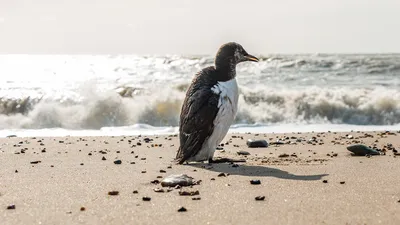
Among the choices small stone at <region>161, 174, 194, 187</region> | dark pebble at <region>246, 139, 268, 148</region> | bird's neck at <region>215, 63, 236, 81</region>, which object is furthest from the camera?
dark pebble at <region>246, 139, 268, 148</region>

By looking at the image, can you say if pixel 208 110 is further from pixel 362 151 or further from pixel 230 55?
pixel 362 151

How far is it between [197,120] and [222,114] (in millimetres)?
306

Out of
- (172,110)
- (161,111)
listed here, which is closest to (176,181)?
(161,111)

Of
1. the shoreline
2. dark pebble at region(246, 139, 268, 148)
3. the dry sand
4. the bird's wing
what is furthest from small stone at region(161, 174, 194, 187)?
the shoreline

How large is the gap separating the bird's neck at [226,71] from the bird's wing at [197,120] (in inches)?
13.1

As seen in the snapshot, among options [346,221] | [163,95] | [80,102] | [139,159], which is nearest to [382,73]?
[163,95]

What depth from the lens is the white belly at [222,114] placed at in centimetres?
711

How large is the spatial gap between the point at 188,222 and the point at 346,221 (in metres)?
1.06

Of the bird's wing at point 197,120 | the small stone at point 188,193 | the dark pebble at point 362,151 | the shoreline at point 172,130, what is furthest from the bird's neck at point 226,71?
the shoreline at point 172,130

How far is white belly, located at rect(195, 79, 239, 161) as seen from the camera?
711 centimetres

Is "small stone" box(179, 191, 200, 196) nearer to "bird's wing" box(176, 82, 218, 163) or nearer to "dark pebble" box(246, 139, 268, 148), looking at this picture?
"bird's wing" box(176, 82, 218, 163)

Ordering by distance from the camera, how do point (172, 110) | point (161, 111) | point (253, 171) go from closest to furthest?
point (253, 171), point (161, 111), point (172, 110)

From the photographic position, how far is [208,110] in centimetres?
705

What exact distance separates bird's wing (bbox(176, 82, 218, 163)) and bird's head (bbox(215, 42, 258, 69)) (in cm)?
48
